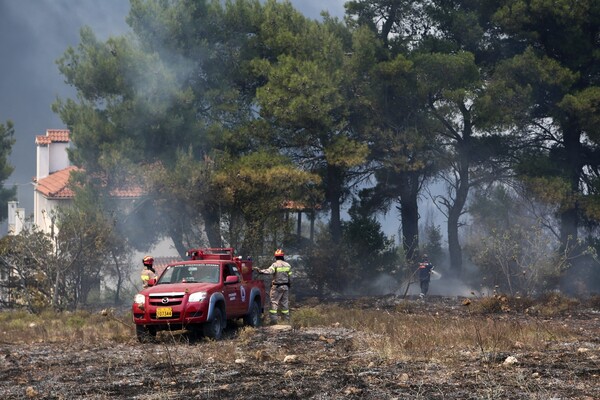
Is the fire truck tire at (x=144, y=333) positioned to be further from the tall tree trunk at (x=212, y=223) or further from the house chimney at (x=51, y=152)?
the house chimney at (x=51, y=152)

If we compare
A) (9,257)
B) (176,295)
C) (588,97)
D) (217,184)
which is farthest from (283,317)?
(588,97)

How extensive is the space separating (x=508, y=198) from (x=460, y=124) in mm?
3862

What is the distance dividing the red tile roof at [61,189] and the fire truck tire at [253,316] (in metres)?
13.9

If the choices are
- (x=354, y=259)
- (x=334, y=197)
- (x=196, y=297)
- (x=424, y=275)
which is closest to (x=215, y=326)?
(x=196, y=297)

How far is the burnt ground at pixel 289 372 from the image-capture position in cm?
1052

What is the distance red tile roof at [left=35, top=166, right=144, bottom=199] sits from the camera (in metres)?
35.2

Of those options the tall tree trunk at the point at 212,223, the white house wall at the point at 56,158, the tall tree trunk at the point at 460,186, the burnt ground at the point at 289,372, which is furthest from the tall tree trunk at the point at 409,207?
the white house wall at the point at 56,158

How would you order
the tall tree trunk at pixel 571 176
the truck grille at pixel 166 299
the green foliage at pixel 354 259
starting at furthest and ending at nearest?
the tall tree trunk at pixel 571 176, the green foliage at pixel 354 259, the truck grille at pixel 166 299

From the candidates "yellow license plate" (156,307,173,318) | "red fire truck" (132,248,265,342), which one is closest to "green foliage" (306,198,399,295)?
"red fire truck" (132,248,265,342)

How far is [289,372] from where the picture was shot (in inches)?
477

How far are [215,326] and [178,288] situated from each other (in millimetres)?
1144

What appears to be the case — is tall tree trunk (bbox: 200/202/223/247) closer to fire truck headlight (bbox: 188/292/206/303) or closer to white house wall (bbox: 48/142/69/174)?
fire truck headlight (bbox: 188/292/206/303)

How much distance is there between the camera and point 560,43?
3681 centimetres

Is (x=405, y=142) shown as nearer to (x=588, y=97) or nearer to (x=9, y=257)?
(x=588, y=97)
